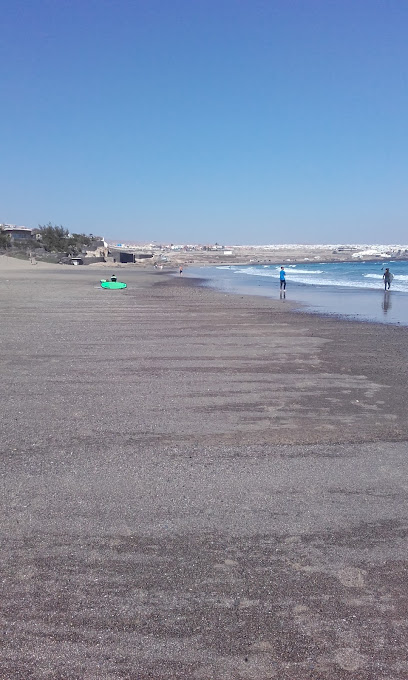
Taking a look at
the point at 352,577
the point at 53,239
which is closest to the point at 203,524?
the point at 352,577

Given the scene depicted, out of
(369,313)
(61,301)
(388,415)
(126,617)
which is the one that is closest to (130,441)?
(126,617)

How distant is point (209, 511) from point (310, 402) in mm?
3643

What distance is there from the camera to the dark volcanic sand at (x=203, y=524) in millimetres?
2963

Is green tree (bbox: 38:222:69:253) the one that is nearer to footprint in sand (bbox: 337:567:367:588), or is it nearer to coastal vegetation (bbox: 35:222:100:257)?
coastal vegetation (bbox: 35:222:100:257)

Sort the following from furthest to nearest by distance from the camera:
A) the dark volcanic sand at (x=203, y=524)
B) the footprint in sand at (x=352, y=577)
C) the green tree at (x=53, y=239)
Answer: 1. the green tree at (x=53, y=239)
2. the footprint in sand at (x=352, y=577)
3. the dark volcanic sand at (x=203, y=524)

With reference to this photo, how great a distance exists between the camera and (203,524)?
13.9 feet

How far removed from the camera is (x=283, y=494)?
4.76 meters

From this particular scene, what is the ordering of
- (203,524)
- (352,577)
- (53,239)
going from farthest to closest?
(53,239) → (203,524) → (352,577)

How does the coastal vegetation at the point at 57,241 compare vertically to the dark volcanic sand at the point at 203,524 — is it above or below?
above

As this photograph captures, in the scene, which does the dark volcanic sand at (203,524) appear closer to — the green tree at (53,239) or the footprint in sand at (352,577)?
the footprint in sand at (352,577)

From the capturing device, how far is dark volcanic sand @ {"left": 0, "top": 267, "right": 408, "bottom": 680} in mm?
2963

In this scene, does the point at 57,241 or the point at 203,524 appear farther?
the point at 57,241

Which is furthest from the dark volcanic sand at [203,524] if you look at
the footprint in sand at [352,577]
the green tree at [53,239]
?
the green tree at [53,239]

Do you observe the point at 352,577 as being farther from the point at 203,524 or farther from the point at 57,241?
the point at 57,241
